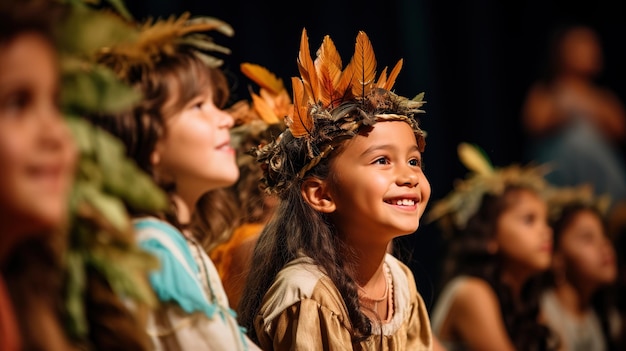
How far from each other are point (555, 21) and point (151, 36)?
14.6ft

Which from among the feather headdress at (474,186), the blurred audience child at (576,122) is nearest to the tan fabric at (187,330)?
the feather headdress at (474,186)

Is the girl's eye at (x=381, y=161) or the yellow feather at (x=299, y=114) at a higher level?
the yellow feather at (x=299, y=114)

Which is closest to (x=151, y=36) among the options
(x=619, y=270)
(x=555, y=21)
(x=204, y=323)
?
(x=204, y=323)

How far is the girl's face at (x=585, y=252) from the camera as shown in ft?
15.1

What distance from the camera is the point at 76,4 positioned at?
1.79 meters

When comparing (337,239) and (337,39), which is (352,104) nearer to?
(337,239)

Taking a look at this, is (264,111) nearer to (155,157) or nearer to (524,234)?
(155,157)

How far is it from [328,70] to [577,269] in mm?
2486

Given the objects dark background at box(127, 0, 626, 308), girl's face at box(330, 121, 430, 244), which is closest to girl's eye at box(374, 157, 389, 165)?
girl's face at box(330, 121, 430, 244)

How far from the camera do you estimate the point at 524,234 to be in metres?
4.17

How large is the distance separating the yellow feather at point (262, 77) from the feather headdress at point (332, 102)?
0.42 m

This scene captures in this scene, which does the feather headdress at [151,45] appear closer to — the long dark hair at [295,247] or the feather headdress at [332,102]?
the feather headdress at [332,102]

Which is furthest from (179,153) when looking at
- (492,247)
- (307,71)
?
(492,247)

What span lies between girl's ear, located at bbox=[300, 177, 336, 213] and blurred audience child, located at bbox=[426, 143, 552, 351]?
1.57m
